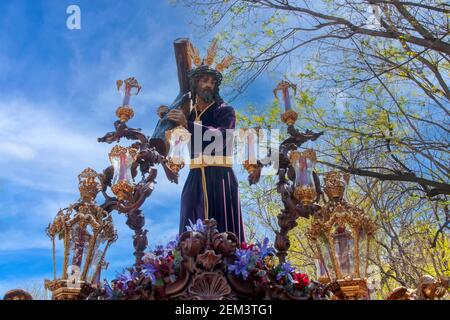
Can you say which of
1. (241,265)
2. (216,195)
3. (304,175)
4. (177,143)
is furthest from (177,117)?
(241,265)

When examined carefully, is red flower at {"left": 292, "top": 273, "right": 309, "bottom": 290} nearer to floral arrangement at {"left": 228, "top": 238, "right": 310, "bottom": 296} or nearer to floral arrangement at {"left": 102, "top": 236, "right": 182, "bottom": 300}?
floral arrangement at {"left": 228, "top": 238, "right": 310, "bottom": 296}

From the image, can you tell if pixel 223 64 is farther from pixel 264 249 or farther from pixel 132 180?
pixel 264 249

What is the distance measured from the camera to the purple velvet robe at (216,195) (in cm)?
679

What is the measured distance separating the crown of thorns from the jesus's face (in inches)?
3.8

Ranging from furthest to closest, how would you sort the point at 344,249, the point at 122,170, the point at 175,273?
the point at 122,170 → the point at 344,249 → the point at 175,273

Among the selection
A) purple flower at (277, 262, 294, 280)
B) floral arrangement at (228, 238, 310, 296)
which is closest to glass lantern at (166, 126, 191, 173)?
floral arrangement at (228, 238, 310, 296)

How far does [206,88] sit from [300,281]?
12.0 ft

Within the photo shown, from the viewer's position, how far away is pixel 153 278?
5.09m

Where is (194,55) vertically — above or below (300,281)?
above

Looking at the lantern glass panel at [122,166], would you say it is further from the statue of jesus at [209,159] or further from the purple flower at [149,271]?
the purple flower at [149,271]

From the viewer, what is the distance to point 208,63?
811 cm

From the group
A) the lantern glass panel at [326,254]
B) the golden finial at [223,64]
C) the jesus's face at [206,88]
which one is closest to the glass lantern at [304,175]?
the lantern glass panel at [326,254]
